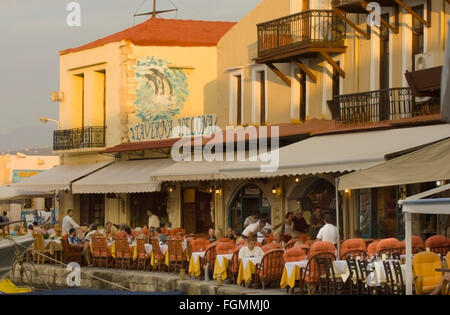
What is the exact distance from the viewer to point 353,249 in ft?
80.8

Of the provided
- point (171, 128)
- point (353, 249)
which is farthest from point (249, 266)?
point (171, 128)

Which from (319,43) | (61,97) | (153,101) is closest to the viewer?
(319,43)

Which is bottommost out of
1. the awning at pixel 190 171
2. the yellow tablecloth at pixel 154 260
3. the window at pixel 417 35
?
the yellow tablecloth at pixel 154 260

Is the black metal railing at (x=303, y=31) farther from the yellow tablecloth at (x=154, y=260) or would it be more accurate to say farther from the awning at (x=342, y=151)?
the yellow tablecloth at (x=154, y=260)

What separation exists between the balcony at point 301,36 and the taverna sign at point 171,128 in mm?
4709

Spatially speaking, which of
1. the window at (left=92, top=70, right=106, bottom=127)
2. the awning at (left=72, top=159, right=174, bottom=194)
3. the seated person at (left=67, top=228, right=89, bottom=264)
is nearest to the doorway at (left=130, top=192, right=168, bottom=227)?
the awning at (left=72, top=159, right=174, bottom=194)

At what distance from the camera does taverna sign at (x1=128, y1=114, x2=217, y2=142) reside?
1607 inches

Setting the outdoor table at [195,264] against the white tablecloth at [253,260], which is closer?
the white tablecloth at [253,260]

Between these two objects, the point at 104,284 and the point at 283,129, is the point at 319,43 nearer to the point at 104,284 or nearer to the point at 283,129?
the point at 283,129

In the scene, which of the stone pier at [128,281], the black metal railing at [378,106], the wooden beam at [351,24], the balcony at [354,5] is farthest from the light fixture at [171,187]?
the wooden beam at [351,24]

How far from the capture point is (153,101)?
46062mm

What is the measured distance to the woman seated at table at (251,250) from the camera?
25891mm
